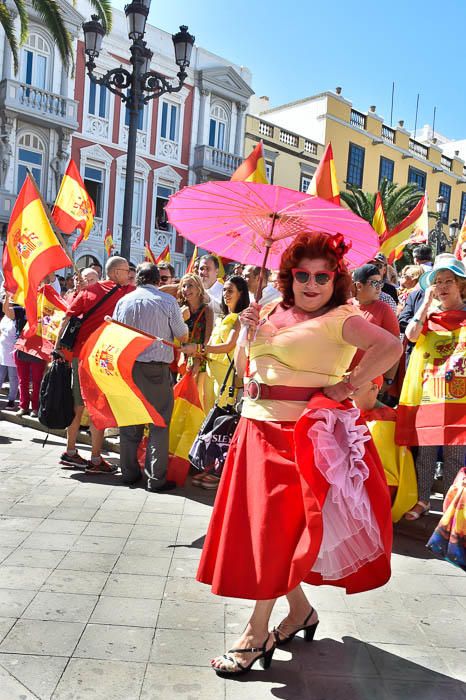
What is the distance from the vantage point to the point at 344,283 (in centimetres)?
294

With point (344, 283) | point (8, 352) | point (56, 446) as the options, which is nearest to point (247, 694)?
point (344, 283)

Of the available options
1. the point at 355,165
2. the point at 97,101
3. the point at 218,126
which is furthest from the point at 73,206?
the point at 355,165

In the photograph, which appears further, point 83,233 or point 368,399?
point 83,233

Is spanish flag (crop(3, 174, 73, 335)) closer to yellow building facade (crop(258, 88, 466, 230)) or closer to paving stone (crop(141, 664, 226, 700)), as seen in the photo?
paving stone (crop(141, 664, 226, 700))

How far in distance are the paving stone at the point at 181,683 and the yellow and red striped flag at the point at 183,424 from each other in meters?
3.25

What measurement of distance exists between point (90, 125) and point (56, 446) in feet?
68.9

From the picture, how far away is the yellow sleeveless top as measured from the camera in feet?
9.16

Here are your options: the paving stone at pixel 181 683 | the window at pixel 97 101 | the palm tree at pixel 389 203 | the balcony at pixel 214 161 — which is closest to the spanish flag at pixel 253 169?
the paving stone at pixel 181 683

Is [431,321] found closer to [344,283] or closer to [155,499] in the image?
[344,283]

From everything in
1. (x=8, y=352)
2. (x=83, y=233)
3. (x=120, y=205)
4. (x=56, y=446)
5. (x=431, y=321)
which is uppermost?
(x=120, y=205)

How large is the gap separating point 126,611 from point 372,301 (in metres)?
3.01

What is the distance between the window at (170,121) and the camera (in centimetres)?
2819

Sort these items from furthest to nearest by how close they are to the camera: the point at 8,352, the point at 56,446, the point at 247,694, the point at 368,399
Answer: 1. the point at 8,352
2. the point at 56,446
3. the point at 368,399
4. the point at 247,694

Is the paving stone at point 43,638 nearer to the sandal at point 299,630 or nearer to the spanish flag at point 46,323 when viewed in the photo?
the sandal at point 299,630
